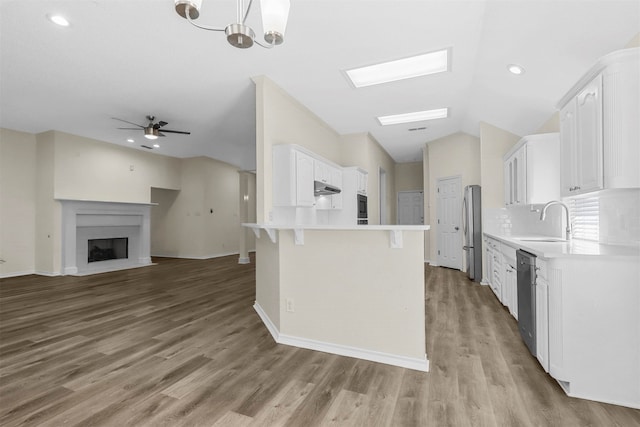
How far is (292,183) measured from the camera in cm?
371

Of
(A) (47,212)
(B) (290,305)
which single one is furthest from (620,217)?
(A) (47,212)

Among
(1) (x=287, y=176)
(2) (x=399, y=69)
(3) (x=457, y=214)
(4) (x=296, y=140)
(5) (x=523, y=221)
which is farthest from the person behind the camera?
(3) (x=457, y=214)

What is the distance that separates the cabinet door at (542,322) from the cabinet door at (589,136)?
2.66ft

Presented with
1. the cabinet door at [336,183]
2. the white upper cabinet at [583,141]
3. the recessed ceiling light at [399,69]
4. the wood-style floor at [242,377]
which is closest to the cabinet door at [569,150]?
the white upper cabinet at [583,141]

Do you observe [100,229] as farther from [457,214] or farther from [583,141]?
[583,141]

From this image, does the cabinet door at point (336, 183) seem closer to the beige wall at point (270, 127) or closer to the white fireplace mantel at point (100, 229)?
the beige wall at point (270, 127)

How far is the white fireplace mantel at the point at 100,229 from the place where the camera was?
6516 millimetres

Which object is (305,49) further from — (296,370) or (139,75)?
(296,370)

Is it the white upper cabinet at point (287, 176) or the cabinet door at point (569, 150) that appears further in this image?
the white upper cabinet at point (287, 176)

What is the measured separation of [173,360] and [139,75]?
10.8 feet

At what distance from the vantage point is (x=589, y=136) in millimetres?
2271

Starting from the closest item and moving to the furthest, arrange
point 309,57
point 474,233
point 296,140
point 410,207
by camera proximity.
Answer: point 309,57, point 296,140, point 474,233, point 410,207

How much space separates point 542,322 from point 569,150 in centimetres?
147

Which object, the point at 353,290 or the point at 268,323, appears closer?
the point at 353,290
